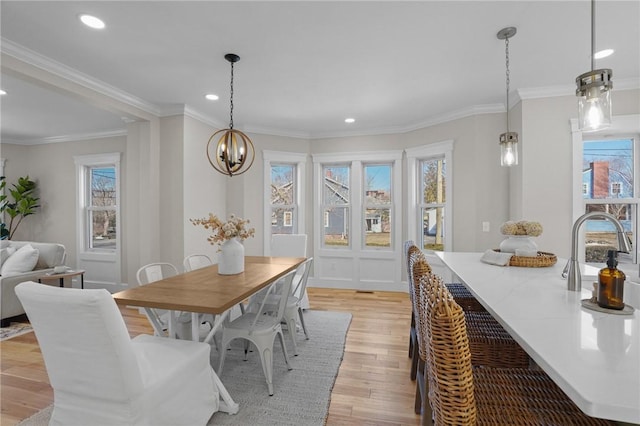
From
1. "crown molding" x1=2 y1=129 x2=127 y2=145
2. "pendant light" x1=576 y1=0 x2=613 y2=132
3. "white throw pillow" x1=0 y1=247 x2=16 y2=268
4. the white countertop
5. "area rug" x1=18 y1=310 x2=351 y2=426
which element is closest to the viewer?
the white countertop

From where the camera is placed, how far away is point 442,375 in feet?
2.94

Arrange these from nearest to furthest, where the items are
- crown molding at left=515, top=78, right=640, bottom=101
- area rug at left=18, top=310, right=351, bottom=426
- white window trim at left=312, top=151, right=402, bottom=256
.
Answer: area rug at left=18, top=310, right=351, bottom=426 → crown molding at left=515, top=78, right=640, bottom=101 → white window trim at left=312, top=151, right=402, bottom=256

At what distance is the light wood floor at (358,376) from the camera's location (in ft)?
6.59

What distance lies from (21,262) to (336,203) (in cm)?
446

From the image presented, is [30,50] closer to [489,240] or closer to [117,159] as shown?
[117,159]

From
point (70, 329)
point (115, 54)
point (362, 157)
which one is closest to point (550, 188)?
point (362, 157)

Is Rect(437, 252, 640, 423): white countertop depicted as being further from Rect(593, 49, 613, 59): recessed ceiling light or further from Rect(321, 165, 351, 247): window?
Rect(321, 165, 351, 247): window

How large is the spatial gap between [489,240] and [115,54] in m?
4.50

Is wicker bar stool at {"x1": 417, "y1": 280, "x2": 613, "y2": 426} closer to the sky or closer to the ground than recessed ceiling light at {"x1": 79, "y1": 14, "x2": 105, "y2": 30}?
closer to the ground

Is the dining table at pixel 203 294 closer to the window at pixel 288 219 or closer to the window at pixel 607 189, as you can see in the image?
the window at pixel 288 219

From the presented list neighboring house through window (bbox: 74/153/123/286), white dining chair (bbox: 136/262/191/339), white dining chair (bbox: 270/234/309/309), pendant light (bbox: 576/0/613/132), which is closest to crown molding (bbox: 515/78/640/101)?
pendant light (bbox: 576/0/613/132)

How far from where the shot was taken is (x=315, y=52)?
2605 millimetres

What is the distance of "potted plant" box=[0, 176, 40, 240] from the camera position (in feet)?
17.0

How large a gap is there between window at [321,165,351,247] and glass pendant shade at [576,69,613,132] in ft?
12.5
